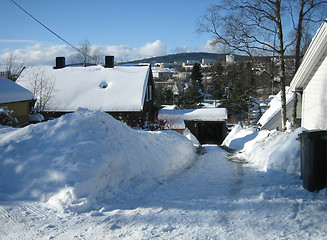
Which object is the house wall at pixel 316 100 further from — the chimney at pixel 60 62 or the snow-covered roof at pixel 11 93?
the chimney at pixel 60 62

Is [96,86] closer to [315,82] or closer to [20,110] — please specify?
[20,110]

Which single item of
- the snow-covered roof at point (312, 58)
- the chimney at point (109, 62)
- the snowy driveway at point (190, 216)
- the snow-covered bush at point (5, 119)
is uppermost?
the chimney at point (109, 62)

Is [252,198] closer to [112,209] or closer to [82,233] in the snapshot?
[112,209]

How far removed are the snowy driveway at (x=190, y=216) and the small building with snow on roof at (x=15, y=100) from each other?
12951 mm

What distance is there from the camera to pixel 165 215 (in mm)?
4789

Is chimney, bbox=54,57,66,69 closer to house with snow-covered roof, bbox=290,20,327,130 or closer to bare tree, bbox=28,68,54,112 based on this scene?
bare tree, bbox=28,68,54,112

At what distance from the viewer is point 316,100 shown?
10234 mm

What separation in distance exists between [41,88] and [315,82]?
2361cm

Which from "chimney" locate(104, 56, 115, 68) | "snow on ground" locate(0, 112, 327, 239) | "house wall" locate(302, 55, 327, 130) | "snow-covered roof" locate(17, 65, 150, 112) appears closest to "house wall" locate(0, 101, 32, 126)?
"snow-covered roof" locate(17, 65, 150, 112)

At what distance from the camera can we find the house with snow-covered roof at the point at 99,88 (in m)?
26.0

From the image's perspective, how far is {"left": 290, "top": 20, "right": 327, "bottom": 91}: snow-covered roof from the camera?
866 centimetres

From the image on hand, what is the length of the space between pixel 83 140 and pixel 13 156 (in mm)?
1451

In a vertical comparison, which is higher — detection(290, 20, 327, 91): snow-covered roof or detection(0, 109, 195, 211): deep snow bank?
detection(290, 20, 327, 91): snow-covered roof

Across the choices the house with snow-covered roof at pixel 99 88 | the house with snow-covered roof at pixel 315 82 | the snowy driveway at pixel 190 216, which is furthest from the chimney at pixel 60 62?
the snowy driveway at pixel 190 216
